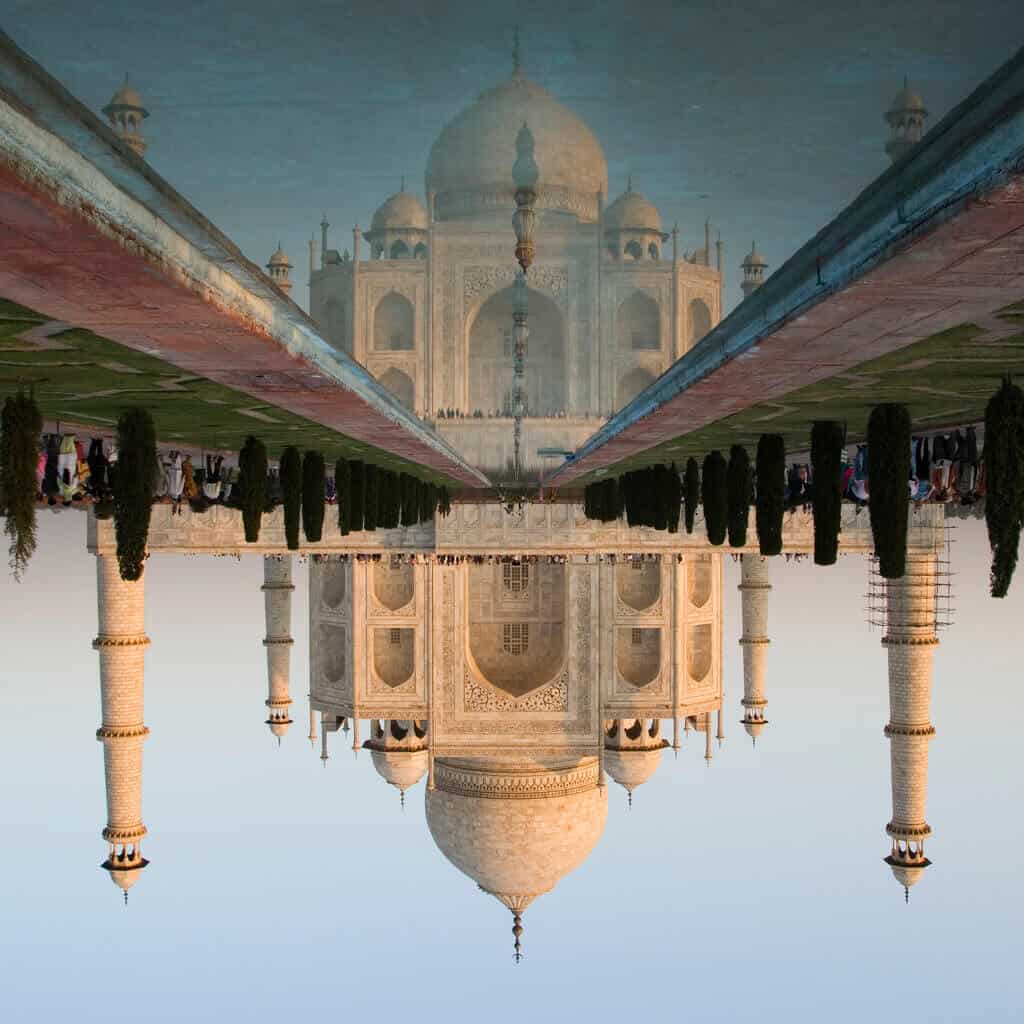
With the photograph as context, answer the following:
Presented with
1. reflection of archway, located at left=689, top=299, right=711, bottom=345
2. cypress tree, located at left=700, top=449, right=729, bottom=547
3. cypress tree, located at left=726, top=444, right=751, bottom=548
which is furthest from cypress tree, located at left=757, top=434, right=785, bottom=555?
reflection of archway, located at left=689, top=299, right=711, bottom=345

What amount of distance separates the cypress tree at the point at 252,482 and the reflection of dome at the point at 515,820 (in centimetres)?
1370

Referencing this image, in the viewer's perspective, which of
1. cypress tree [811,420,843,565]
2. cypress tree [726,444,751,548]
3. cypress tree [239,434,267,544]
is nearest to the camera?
cypress tree [811,420,843,565]

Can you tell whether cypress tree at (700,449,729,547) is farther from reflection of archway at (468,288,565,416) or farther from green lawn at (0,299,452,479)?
reflection of archway at (468,288,565,416)

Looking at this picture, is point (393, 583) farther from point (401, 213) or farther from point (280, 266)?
point (401, 213)

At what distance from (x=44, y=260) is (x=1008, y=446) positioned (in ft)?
13.1

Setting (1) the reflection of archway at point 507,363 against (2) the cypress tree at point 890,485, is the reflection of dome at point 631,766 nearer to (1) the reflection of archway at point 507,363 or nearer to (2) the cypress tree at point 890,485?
(1) the reflection of archway at point 507,363

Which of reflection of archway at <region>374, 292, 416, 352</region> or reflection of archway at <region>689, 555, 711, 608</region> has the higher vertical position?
reflection of archway at <region>374, 292, 416, 352</region>

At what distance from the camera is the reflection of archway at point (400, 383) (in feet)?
95.2

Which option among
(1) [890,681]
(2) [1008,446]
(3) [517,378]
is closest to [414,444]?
(2) [1008,446]

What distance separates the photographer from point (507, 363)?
3130 centimetres

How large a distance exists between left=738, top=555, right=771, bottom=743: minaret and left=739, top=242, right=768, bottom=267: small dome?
8.51 m

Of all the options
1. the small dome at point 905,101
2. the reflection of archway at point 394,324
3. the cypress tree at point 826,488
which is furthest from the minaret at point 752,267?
the cypress tree at point 826,488

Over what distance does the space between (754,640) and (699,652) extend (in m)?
1.15

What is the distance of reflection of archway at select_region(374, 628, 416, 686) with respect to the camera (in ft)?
79.5
